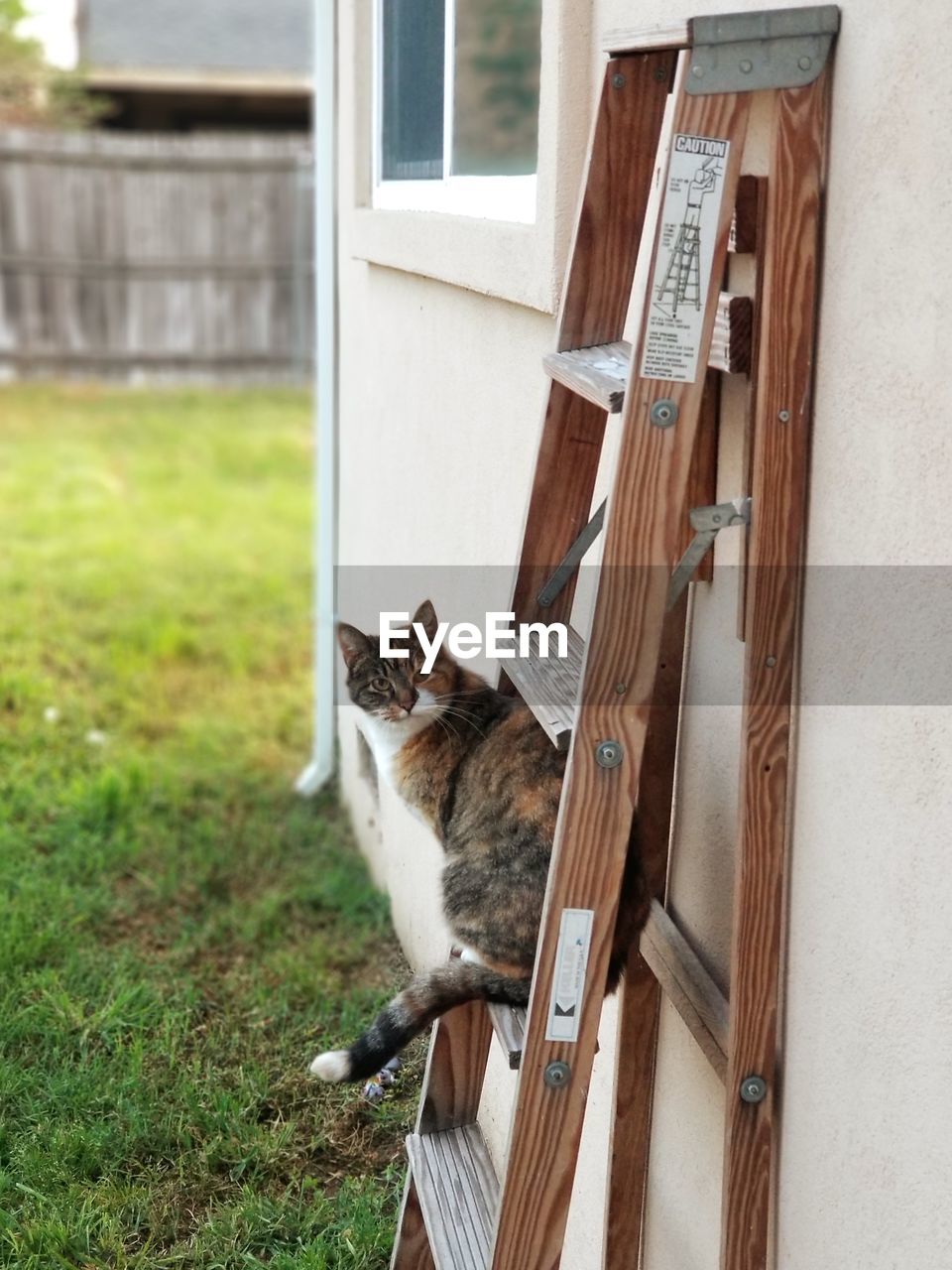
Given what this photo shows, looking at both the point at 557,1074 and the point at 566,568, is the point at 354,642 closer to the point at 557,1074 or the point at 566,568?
Answer: the point at 566,568

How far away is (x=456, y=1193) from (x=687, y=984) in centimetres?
67

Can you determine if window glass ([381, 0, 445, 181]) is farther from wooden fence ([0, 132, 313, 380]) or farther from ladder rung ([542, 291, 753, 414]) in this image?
wooden fence ([0, 132, 313, 380])

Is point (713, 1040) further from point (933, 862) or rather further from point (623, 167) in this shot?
point (623, 167)

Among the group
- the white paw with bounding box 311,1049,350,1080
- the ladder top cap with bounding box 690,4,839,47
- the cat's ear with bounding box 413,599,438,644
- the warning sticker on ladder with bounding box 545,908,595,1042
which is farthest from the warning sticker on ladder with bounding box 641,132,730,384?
the cat's ear with bounding box 413,599,438,644

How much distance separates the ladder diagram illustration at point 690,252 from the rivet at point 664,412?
10 centimetres

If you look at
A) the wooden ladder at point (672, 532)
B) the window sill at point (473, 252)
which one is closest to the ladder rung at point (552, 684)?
the wooden ladder at point (672, 532)

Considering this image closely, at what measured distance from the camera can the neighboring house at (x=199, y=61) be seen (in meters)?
15.3

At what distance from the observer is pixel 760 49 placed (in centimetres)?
153

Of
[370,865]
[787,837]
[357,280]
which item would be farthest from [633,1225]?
[357,280]

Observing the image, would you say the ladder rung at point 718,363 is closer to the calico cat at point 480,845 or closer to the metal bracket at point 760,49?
the metal bracket at point 760,49

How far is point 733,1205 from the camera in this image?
1769 mm

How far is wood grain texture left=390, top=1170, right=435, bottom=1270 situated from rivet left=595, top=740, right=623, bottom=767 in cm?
111

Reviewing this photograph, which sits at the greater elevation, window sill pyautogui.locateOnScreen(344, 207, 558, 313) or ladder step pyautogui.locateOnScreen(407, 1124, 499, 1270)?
window sill pyautogui.locateOnScreen(344, 207, 558, 313)

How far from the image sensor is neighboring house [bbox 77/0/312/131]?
1529cm
